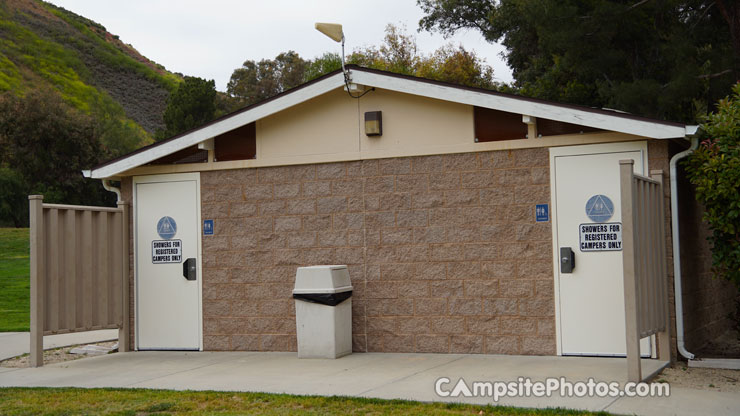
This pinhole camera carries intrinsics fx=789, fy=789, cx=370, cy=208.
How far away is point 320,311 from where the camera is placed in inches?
383

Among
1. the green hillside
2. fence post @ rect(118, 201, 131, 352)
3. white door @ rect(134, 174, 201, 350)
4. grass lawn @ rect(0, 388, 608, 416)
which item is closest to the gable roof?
white door @ rect(134, 174, 201, 350)

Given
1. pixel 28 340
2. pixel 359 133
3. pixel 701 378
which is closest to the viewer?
pixel 701 378

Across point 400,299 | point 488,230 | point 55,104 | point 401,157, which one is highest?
point 55,104

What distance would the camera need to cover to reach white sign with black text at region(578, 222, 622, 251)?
9.05 meters

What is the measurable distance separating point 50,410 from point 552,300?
5.56 metres

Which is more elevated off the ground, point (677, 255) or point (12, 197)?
point (12, 197)

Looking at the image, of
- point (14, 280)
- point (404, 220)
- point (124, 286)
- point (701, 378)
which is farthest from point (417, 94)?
point (14, 280)

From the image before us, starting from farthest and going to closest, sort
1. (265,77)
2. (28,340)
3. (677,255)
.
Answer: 1. (265,77)
2. (28,340)
3. (677,255)

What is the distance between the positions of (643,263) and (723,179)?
59.1 inches

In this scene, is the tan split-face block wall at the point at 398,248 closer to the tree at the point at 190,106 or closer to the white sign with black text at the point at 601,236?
the white sign with black text at the point at 601,236

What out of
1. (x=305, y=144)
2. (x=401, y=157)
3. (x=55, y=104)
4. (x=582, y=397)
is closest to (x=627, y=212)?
(x=582, y=397)

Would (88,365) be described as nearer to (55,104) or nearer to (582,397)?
(582,397)

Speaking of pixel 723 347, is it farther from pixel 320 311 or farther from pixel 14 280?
pixel 14 280

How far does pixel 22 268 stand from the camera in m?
27.0
